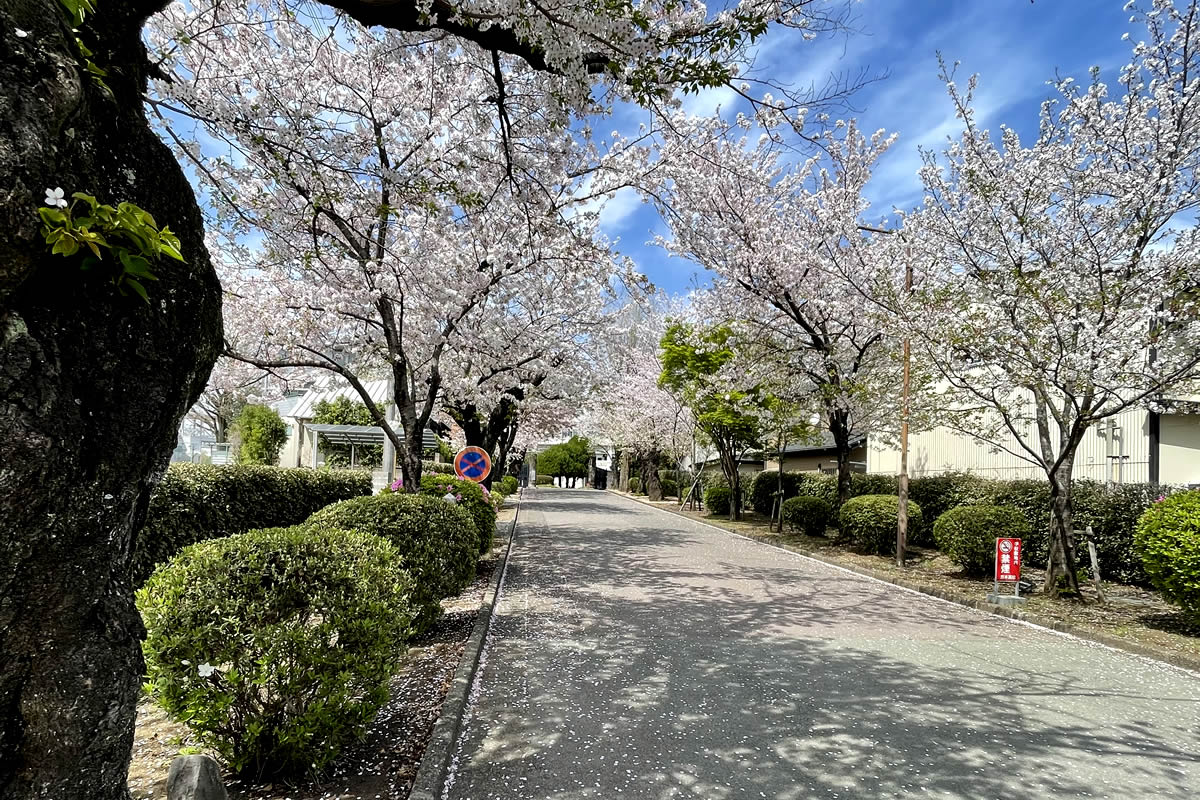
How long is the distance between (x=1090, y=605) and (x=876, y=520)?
5.14 m

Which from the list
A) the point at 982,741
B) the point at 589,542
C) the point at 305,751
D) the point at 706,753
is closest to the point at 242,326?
the point at 589,542

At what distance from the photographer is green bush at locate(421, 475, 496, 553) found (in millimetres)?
10602

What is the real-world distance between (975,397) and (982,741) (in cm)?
778

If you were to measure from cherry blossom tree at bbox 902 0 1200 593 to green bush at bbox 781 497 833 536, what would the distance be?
305 inches

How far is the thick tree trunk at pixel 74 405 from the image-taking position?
1608 mm

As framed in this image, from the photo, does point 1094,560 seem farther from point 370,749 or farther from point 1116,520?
point 370,749

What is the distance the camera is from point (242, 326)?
42.2ft

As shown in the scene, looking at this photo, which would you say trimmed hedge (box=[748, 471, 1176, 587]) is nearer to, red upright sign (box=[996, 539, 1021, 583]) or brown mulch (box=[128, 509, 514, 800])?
red upright sign (box=[996, 539, 1021, 583])

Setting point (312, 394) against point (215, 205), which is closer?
point (215, 205)

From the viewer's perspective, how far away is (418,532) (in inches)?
242

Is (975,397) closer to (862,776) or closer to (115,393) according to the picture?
(862,776)

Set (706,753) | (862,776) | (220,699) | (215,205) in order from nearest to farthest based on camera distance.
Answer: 1. (220,699)
2. (862,776)
3. (706,753)
4. (215,205)

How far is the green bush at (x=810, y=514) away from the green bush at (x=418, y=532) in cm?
1326

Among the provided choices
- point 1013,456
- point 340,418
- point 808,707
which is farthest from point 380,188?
point 340,418
